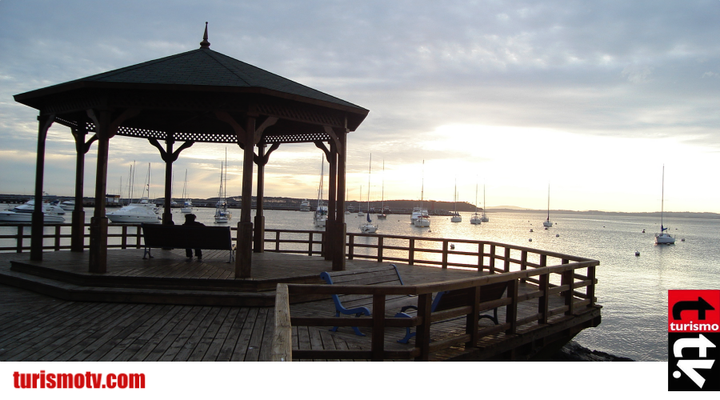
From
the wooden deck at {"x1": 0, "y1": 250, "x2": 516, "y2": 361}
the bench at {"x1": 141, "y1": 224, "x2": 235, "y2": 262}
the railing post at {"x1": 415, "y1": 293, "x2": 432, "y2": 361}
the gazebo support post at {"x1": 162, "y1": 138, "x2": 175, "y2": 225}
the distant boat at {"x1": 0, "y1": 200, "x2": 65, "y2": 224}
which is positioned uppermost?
the gazebo support post at {"x1": 162, "y1": 138, "x2": 175, "y2": 225}

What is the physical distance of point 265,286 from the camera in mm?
7480

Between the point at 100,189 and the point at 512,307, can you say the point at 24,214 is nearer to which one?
the point at 100,189

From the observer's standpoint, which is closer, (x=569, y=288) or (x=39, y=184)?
(x=569, y=288)

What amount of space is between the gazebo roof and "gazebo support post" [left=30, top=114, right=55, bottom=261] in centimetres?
25

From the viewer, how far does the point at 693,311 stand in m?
5.05

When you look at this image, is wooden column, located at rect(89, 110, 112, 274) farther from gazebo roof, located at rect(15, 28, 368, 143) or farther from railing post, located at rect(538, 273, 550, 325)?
railing post, located at rect(538, 273, 550, 325)

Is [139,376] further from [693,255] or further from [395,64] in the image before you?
[693,255]

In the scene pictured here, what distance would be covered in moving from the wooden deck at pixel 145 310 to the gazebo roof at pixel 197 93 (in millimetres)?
2919

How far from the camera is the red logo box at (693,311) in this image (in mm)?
4781

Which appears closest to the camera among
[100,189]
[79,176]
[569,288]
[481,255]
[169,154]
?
[569,288]

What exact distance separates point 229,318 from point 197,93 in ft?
12.7

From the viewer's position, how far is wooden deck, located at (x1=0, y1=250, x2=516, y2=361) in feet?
15.9

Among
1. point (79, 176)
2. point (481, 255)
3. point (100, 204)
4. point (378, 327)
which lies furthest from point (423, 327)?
point (79, 176)

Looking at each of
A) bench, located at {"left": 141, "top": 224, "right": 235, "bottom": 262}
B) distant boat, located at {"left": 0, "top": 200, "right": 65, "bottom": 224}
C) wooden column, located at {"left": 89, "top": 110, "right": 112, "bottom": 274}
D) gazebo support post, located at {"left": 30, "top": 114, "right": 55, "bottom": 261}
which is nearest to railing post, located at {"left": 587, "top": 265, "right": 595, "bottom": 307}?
bench, located at {"left": 141, "top": 224, "right": 235, "bottom": 262}
